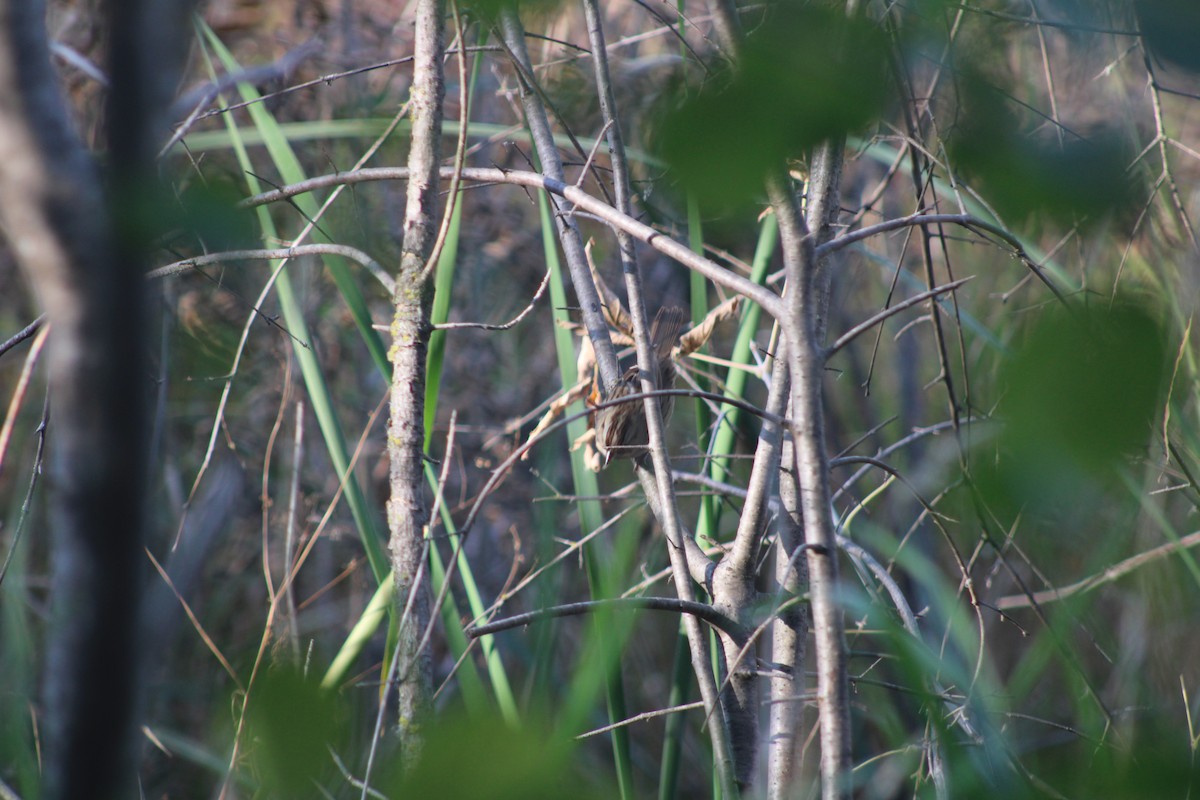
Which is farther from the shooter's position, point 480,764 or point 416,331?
point 416,331

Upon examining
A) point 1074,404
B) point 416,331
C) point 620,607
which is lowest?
point 620,607

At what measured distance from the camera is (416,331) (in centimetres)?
76

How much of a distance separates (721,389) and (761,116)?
33.9 inches

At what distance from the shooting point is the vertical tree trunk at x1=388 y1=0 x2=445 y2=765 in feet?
2.45

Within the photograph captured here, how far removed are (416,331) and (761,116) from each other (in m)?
0.53

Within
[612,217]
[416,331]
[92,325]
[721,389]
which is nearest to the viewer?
[92,325]

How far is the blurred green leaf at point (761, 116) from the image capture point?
27 centimetres

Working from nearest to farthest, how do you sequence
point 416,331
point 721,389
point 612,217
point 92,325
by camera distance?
1. point 92,325
2. point 612,217
3. point 416,331
4. point 721,389

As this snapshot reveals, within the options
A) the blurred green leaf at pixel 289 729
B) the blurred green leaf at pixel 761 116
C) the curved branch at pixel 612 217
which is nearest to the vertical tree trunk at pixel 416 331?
the curved branch at pixel 612 217

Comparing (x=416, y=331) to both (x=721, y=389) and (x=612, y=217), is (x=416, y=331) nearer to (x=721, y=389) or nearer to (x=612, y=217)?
(x=612, y=217)

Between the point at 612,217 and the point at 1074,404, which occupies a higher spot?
the point at 612,217

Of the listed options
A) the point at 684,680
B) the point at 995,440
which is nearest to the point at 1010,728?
the point at 684,680

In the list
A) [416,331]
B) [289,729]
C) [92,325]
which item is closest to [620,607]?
[416,331]

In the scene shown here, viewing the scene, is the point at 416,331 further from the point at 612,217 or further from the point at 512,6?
the point at 512,6
